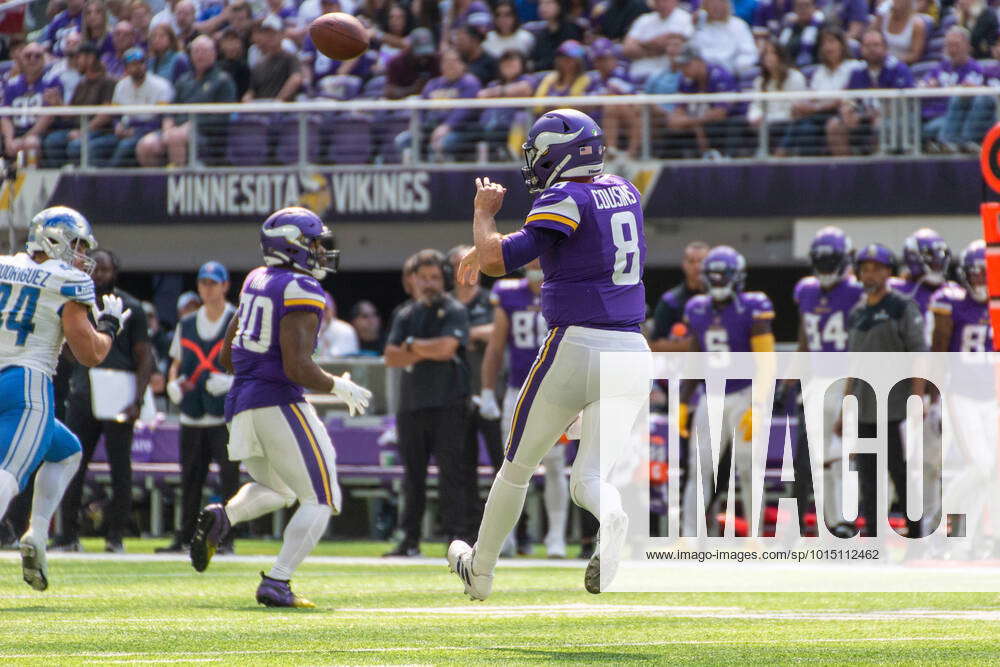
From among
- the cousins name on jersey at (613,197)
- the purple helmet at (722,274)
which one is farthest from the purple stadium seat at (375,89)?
the cousins name on jersey at (613,197)

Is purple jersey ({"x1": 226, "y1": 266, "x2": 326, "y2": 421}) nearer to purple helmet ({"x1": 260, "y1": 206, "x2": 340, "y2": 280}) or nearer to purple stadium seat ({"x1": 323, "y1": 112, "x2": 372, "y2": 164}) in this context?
purple helmet ({"x1": 260, "y1": 206, "x2": 340, "y2": 280})

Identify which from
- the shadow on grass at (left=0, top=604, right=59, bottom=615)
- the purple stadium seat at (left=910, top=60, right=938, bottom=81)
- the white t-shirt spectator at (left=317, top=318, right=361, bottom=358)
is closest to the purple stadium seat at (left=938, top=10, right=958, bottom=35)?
the purple stadium seat at (left=910, top=60, right=938, bottom=81)

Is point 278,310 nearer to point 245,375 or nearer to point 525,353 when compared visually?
point 245,375

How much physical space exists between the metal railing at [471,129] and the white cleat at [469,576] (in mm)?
7989

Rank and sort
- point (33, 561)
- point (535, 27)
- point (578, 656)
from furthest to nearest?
1. point (535, 27)
2. point (33, 561)
3. point (578, 656)

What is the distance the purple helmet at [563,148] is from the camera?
20.1ft

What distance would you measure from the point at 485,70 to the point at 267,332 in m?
8.83

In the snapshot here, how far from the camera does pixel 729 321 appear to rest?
10.8m

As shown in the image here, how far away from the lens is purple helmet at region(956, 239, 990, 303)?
9.89 metres

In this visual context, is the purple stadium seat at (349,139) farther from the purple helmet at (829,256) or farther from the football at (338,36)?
the purple helmet at (829,256)

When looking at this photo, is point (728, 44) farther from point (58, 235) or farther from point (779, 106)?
point (58, 235)

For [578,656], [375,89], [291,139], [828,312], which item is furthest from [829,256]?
[375,89]

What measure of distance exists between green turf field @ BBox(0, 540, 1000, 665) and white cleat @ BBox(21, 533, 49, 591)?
0.10 meters

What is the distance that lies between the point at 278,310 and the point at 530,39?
910 cm
